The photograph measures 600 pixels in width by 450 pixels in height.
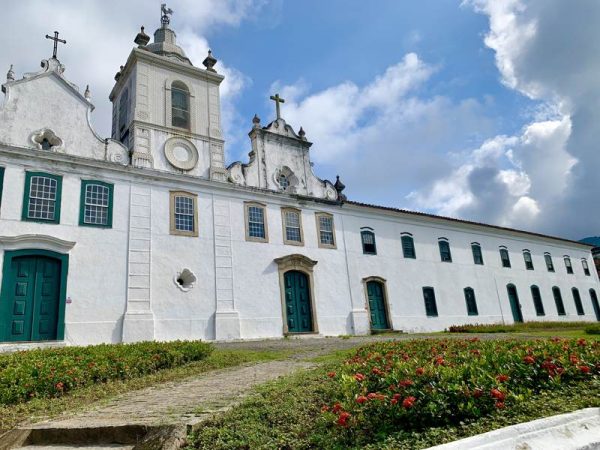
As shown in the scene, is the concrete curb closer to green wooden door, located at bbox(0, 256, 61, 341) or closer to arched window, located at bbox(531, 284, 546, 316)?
green wooden door, located at bbox(0, 256, 61, 341)

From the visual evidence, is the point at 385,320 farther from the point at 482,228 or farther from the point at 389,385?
the point at 389,385

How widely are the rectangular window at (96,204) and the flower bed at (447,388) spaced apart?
1292 cm

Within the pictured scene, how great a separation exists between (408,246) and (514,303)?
964cm

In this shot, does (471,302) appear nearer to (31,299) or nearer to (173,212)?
(173,212)

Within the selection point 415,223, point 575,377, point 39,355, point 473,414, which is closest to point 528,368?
point 575,377

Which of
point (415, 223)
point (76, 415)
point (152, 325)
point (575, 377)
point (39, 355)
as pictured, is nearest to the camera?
point (575, 377)

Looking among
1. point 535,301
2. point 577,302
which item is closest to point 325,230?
point 535,301

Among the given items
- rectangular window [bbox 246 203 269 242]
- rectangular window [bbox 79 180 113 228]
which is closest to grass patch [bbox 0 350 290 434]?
rectangular window [bbox 79 180 113 228]

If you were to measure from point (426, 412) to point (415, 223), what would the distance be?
73.1 ft

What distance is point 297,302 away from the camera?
64.5ft

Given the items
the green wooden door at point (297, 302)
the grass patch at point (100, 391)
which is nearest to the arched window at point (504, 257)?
the green wooden door at point (297, 302)

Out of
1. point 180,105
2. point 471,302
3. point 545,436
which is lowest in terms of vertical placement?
point 545,436

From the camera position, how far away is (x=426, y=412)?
4.06 meters

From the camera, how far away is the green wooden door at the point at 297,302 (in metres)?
19.3
